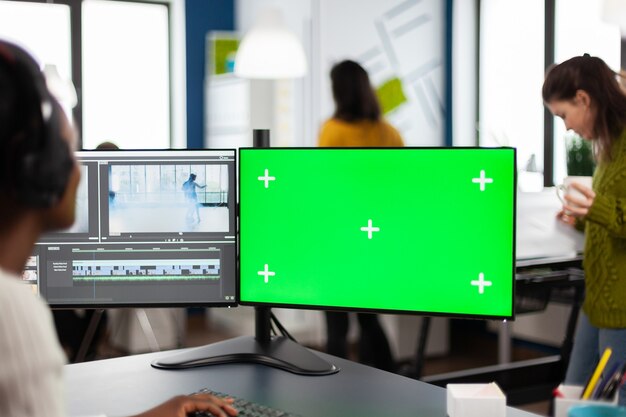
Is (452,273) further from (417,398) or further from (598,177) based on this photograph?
(598,177)

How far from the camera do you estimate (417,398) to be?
1.44 meters

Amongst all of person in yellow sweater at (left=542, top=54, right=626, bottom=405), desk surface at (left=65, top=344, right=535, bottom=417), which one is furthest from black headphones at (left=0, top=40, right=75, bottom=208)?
person in yellow sweater at (left=542, top=54, right=626, bottom=405)

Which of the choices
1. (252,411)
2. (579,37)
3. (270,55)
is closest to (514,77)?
(579,37)

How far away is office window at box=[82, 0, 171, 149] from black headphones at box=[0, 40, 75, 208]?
5.01 metres

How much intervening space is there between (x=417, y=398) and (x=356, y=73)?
7.43 ft

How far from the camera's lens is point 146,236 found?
1.68 metres

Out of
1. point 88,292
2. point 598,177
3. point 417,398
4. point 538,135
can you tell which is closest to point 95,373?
point 88,292

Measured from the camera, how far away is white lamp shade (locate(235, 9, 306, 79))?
3.92 meters

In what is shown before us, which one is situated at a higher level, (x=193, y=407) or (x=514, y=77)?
(x=514, y=77)

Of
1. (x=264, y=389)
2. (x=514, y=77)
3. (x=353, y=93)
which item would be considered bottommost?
(x=264, y=389)

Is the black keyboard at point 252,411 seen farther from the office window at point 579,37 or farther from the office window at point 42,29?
the office window at point 42,29

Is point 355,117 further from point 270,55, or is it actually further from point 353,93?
point 270,55

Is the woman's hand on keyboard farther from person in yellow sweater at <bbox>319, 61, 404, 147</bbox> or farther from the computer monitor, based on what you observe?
person in yellow sweater at <bbox>319, 61, 404, 147</bbox>

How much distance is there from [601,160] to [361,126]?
1.45 m
